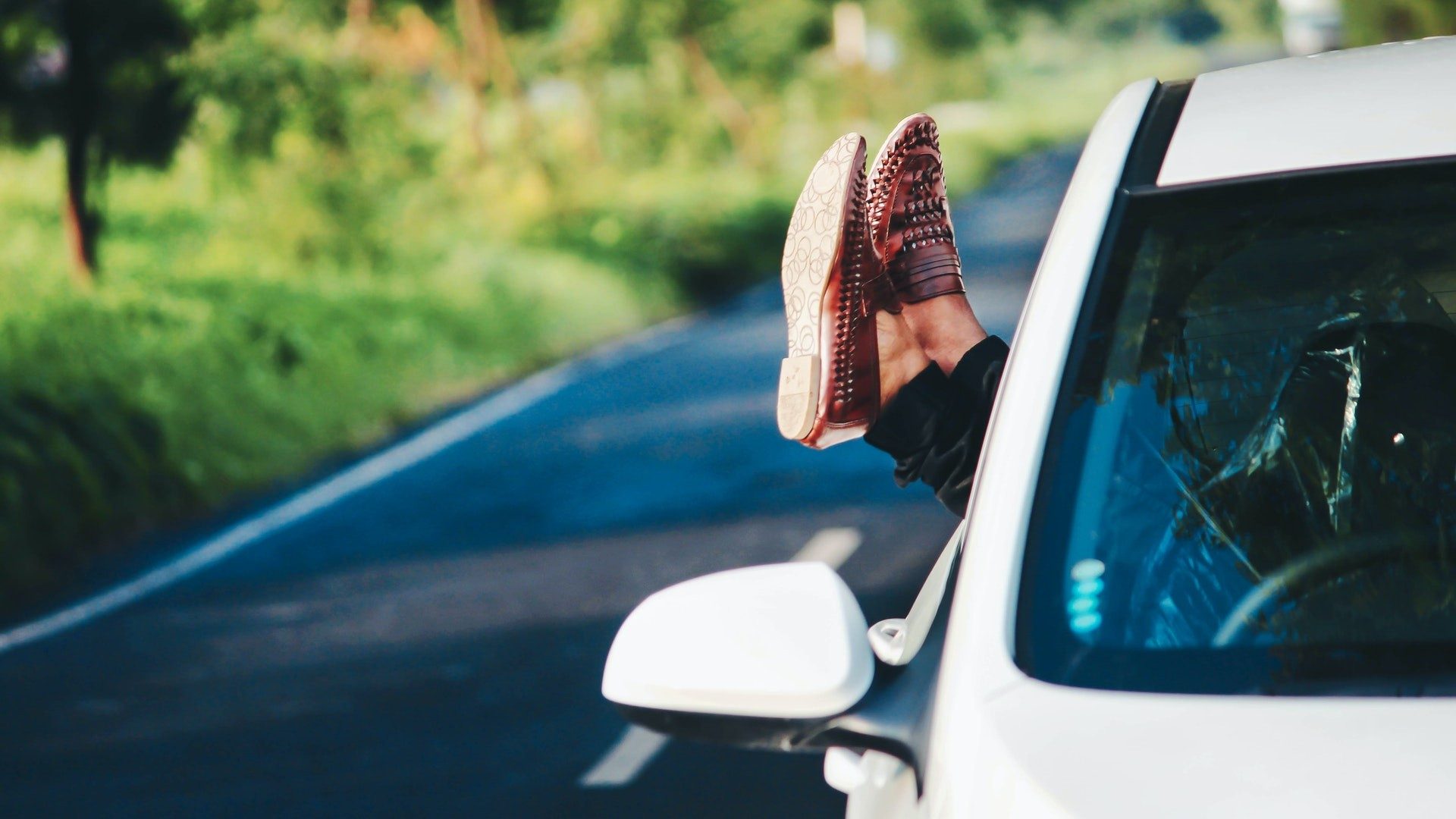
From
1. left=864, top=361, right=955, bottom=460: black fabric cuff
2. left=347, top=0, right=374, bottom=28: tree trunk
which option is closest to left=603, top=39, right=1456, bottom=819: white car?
left=864, top=361, right=955, bottom=460: black fabric cuff

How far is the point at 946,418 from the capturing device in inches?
120

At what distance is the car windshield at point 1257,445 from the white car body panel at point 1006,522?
21 millimetres

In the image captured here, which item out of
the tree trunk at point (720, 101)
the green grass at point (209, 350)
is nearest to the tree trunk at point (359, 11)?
the green grass at point (209, 350)

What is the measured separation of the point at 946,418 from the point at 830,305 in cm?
49

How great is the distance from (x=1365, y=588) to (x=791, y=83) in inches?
1569

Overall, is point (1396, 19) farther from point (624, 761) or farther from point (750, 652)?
point (750, 652)

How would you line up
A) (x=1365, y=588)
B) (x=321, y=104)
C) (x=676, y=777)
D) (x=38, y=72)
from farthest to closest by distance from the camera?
(x=321, y=104) → (x=38, y=72) → (x=676, y=777) → (x=1365, y=588)

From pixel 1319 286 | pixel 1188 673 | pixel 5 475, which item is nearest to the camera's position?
pixel 1188 673

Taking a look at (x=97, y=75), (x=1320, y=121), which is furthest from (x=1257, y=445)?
(x=97, y=75)

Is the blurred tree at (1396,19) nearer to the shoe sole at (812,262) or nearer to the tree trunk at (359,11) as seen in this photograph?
the tree trunk at (359,11)

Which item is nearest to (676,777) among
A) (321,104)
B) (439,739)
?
(439,739)

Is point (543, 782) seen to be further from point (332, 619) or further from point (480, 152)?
point (480, 152)

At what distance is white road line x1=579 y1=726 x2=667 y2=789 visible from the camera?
221 inches

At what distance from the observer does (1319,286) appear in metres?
2.16
